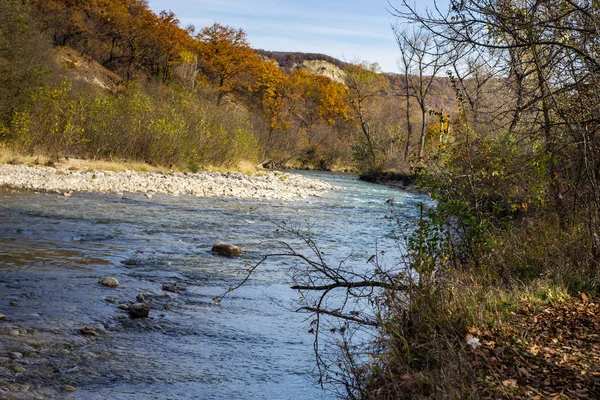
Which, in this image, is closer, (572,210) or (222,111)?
(572,210)

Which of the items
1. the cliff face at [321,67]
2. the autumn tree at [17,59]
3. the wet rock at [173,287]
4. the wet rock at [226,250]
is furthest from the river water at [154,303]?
the cliff face at [321,67]

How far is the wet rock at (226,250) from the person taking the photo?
33.3 feet

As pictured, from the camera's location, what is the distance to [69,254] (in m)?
8.95

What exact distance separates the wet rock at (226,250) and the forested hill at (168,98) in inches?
140

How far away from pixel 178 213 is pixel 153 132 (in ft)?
38.2

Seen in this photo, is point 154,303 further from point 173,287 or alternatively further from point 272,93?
point 272,93

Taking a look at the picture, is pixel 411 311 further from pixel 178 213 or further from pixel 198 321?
pixel 178 213

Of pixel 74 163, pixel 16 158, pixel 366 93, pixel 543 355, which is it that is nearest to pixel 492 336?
pixel 543 355

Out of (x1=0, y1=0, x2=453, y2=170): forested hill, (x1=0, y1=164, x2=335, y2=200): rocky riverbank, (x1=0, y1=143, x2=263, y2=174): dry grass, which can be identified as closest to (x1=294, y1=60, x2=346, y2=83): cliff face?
(x1=0, y1=0, x2=453, y2=170): forested hill

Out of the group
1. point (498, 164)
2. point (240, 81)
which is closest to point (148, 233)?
point (498, 164)

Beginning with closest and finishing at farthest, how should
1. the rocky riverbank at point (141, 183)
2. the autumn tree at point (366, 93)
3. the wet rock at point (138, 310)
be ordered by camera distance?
1. the wet rock at point (138, 310)
2. the rocky riverbank at point (141, 183)
3. the autumn tree at point (366, 93)

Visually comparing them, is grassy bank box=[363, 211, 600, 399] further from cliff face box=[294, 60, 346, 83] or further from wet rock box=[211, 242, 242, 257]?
cliff face box=[294, 60, 346, 83]

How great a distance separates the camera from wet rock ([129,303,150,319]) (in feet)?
20.7

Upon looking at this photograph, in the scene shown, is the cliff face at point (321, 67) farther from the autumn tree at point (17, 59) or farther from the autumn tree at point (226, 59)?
the autumn tree at point (17, 59)
